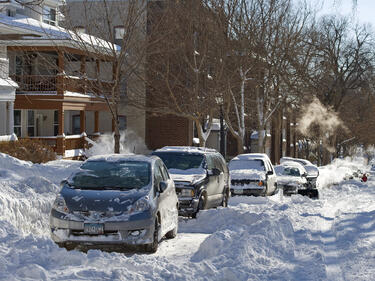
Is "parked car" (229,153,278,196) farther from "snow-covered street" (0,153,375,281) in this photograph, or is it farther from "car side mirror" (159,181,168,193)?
"car side mirror" (159,181,168,193)

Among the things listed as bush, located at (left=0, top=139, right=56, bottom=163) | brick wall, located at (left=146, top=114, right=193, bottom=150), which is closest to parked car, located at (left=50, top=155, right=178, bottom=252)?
bush, located at (left=0, top=139, right=56, bottom=163)

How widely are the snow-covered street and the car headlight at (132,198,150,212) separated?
2.52 ft

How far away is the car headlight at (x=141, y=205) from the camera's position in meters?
11.1

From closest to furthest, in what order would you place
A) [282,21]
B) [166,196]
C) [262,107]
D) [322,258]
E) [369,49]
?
[322,258] < [166,196] < [282,21] < [262,107] < [369,49]

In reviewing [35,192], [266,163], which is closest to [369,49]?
[266,163]

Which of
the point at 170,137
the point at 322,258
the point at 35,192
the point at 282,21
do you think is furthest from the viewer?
the point at 170,137

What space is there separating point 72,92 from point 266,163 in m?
13.8

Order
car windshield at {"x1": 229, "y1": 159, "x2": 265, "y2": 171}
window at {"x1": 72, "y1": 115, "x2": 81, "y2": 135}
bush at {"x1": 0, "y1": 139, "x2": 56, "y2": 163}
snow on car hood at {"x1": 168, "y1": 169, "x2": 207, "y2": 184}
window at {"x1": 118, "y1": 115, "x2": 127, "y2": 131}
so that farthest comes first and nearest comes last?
window at {"x1": 118, "y1": 115, "x2": 127, "y2": 131} < window at {"x1": 72, "y1": 115, "x2": 81, "y2": 135} < bush at {"x1": 0, "y1": 139, "x2": 56, "y2": 163} < car windshield at {"x1": 229, "y1": 159, "x2": 265, "y2": 171} < snow on car hood at {"x1": 168, "y1": 169, "x2": 207, "y2": 184}

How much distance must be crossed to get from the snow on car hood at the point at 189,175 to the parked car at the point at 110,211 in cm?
407

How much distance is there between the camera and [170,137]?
47938 mm

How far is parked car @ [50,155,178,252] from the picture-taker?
10.9 meters

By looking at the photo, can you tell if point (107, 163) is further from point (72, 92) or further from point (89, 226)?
point (72, 92)

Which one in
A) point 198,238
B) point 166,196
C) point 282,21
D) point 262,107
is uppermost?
point 282,21

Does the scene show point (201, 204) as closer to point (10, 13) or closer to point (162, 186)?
point (162, 186)
